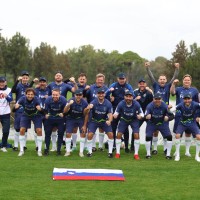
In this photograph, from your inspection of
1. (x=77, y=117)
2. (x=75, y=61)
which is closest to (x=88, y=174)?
(x=77, y=117)

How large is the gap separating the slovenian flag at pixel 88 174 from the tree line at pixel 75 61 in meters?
43.1

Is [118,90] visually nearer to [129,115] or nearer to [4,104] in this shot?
[129,115]

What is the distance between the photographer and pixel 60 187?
7.90 meters

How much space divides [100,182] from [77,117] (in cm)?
380

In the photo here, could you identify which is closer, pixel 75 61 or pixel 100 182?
pixel 100 182

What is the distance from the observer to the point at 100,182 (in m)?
8.36

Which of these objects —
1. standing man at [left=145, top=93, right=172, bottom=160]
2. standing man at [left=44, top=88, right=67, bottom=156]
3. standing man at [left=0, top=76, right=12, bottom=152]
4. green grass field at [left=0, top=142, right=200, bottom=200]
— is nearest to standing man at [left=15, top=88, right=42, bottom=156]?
standing man at [left=44, top=88, right=67, bottom=156]

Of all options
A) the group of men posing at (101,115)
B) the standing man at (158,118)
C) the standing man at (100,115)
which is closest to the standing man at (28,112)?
the group of men posing at (101,115)

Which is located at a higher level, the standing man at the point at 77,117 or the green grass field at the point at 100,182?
Answer: the standing man at the point at 77,117

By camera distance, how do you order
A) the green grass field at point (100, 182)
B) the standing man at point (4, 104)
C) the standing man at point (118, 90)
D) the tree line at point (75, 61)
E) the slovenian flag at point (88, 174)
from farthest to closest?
the tree line at point (75, 61)
the standing man at point (118, 90)
the standing man at point (4, 104)
the slovenian flag at point (88, 174)
the green grass field at point (100, 182)

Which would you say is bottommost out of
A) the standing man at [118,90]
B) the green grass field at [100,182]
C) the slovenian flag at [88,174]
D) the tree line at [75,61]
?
the green grass field at [100,182]

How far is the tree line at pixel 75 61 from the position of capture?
5397 centimetres

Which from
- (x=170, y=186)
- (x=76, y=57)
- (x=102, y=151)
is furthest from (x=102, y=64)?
(x=170, y=186)

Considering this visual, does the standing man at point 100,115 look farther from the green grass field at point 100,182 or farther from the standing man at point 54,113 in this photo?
the standing man at point 54,113
